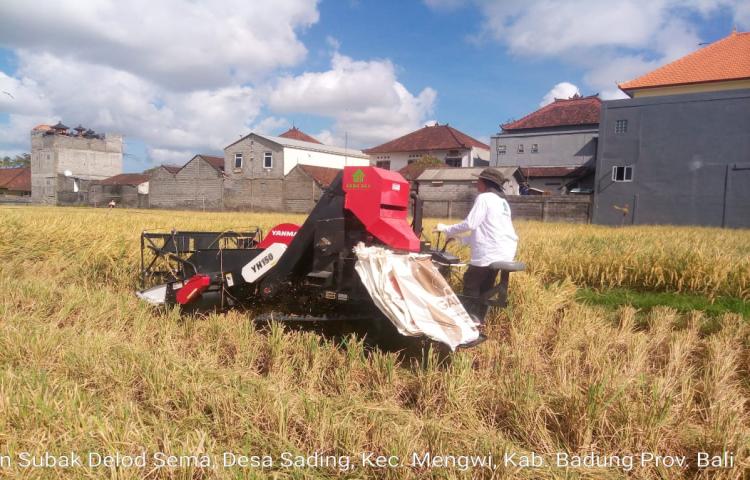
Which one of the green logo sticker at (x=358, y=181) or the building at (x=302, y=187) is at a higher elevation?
the building at (x=302, y=187)

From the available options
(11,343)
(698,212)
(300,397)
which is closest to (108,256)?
(11,343)

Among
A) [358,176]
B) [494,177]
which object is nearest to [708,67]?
[494,177]

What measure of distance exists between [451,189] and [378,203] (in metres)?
31.2

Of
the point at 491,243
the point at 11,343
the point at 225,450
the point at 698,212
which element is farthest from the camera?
the point at 698,212

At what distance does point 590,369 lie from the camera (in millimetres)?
3762

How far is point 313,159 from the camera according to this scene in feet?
144

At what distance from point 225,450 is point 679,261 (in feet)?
23.3

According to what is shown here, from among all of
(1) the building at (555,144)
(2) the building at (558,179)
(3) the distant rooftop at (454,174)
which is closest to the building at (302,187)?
(3) the distant rooftop at (454,174)

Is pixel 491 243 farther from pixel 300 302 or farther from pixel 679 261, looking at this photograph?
pixel 679 261

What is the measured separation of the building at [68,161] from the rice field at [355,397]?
5022cm

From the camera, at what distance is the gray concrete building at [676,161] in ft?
84.3

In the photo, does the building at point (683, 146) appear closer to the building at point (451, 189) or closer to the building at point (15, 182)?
the building at point (451, 189)

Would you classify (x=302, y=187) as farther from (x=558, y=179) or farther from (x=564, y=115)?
(x=564, y=115)

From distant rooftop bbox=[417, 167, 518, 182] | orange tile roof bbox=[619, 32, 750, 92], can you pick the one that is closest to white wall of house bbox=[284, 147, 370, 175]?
distant rooftop bbox=[417, 167, 518, 182]
